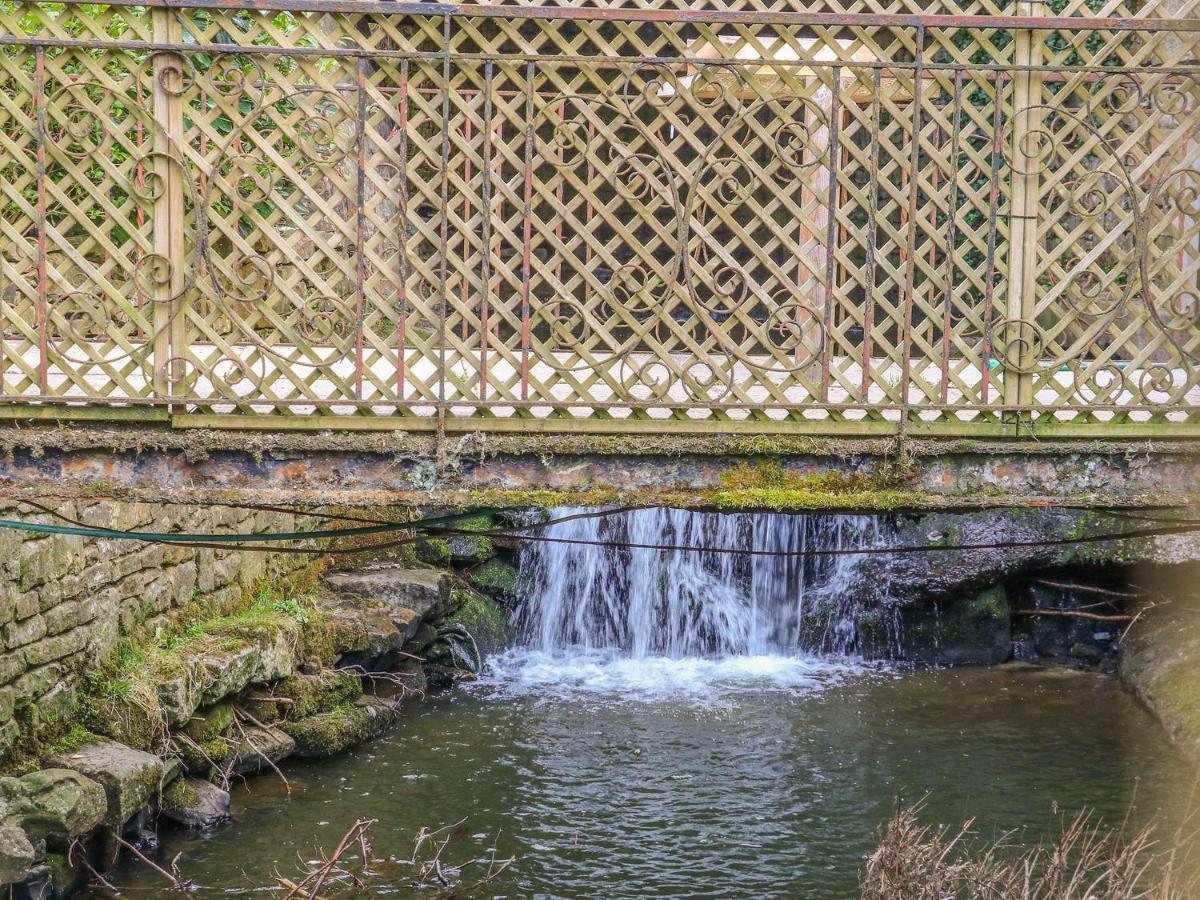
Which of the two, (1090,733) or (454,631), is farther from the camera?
(454,631)

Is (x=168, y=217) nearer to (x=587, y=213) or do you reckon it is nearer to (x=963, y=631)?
(x=587, y=213)

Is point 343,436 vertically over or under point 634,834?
over

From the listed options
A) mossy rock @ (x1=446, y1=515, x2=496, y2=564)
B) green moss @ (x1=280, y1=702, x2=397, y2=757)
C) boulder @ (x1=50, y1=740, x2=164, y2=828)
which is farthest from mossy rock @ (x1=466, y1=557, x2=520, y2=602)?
boulder @ (x1=50, y1=740, x2=164, y2=828)

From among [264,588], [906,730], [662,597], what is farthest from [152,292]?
[662,597]

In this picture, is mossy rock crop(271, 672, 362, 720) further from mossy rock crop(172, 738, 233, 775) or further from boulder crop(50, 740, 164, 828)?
boulder crop(50, 740, 164, 828)

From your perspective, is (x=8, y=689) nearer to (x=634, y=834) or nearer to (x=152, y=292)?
(x=152, y=292)

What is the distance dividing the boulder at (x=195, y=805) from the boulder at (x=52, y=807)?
0.94 meters

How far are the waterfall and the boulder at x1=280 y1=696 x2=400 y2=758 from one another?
3324 mm

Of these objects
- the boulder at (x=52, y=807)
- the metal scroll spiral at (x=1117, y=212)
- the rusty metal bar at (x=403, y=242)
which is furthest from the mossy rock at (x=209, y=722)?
the metal scroll spiral at (x=1117, y=212)

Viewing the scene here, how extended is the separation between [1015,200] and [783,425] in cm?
117

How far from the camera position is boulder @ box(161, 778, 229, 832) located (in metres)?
7.77

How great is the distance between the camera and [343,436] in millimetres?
4727

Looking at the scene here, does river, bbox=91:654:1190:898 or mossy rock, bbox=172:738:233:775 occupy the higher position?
mossy rock, bbox=172:738:233:775

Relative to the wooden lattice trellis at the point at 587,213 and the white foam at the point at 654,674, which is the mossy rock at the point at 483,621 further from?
the wooden lattice trellis at the point at 587,213
